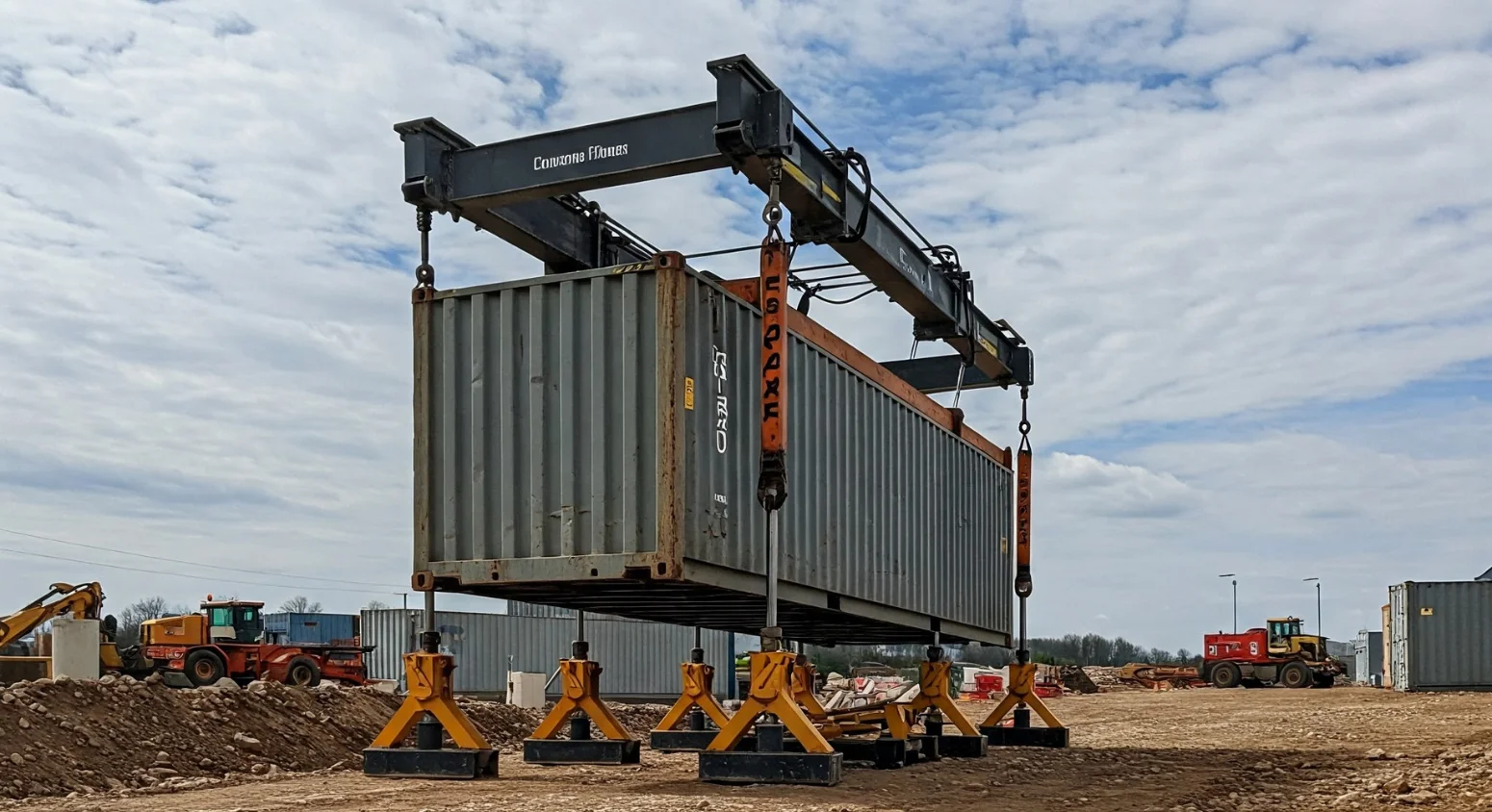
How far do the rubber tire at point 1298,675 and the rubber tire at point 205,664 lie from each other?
105 feet

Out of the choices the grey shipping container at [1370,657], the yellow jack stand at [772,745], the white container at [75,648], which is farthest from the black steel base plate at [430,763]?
the grey shipping container at [1370,657]

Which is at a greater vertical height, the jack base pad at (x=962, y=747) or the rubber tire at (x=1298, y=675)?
the jack base pad at (x=962, y=747)

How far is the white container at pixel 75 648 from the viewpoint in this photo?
2431 centimetres

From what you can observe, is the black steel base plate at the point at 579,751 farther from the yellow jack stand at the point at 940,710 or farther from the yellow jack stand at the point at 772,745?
the yellow jack stand at the point at 940,710

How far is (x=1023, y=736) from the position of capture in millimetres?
19047

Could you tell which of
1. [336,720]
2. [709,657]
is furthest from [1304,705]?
[336,720]

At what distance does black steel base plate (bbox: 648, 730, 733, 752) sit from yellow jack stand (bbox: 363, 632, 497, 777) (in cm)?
401

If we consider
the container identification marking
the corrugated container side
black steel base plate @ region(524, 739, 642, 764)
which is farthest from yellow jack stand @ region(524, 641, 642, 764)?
the corrugated container side

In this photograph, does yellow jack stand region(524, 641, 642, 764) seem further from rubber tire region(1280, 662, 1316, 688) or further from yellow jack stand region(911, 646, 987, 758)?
rubber tire region(1280, 662, 1316, 688)

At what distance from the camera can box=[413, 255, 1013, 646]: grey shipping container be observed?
11250mm

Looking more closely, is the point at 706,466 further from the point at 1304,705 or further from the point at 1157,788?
the point at 1304,705

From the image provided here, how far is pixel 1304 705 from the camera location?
3322 cm

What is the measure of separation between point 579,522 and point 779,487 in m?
1.59

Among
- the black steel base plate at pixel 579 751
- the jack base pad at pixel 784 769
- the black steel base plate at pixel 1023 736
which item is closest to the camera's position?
the jack base pad at pixel 784 769
